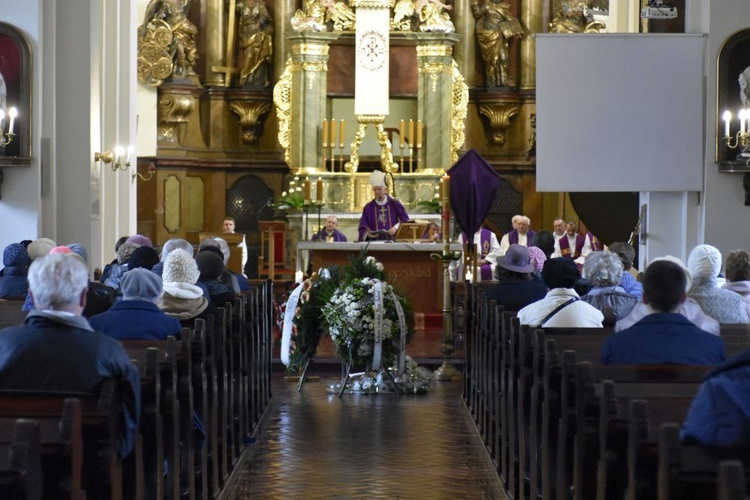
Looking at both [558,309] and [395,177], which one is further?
[395,177]

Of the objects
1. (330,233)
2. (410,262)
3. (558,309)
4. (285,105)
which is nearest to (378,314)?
(558,309)

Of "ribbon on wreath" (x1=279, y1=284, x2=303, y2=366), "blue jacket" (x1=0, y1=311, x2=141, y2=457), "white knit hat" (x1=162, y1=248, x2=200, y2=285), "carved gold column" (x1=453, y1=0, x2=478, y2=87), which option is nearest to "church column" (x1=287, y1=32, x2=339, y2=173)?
"carved gold column" (x1=453, y1=0, x2=478, y2=87)

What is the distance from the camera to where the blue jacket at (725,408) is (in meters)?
3.32

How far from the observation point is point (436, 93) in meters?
19.7

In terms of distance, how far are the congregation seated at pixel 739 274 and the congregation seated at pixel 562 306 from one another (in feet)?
3.25

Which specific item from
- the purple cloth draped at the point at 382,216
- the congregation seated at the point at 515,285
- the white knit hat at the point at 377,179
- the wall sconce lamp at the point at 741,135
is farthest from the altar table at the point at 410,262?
the congregation seated at the point at 515,285

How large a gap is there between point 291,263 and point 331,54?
338 cm

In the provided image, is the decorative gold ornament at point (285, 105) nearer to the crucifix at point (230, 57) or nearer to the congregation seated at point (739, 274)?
the crucifix at point (230, 57)

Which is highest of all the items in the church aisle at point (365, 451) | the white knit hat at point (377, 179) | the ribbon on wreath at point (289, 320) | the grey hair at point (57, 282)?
the white knit hat at point (377, 179)

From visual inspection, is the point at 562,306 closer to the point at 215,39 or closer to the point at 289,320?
the point at 289,320

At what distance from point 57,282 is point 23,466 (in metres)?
1.20

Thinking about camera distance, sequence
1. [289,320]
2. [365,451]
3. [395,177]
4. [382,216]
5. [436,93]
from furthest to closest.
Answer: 1. [436,93]
2. [395,177]
3. [382,216]
4. [289,320]
5. [365,451]

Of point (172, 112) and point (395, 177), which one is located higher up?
point (172, 112)

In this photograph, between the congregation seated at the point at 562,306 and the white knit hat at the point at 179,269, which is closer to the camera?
the congregation seated at the point at 562,306
